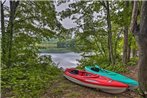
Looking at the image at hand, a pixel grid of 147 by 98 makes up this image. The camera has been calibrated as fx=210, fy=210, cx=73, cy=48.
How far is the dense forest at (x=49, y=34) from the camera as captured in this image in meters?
6.13

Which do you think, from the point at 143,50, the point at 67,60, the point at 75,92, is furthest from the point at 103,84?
the point at 67,60

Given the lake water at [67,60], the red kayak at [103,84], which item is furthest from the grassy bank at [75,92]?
the lake water at [67,60]

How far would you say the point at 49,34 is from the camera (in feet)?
30.1

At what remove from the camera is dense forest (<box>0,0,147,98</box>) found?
20.1ft

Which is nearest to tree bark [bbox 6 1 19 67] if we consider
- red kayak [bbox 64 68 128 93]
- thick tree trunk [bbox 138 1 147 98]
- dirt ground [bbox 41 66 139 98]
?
dirt ground [bbox 41 66 139 98]

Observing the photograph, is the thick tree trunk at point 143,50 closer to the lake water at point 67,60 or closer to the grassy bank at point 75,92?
the grassy bank at point 75,92

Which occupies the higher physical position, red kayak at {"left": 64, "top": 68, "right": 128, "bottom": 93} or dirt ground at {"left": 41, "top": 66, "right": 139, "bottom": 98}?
red kayak at {"left": 64, "top": 68, "right": 128, "bottom": 93}

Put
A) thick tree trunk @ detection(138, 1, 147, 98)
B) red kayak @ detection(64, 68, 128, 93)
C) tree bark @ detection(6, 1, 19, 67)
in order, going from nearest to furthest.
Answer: thick tree trunk @ detection(138, 1, 147, 98) < red kayak @ detection(64, 68, 128, 93) < tree bark @ detection(6, 1, 19, 67)

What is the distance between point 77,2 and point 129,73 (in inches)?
175

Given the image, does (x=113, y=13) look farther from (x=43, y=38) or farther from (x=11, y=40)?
(x=11, y=40)

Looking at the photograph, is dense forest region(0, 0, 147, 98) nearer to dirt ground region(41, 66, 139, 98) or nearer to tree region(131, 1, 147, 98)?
tree region(131, 1, 147, 98)

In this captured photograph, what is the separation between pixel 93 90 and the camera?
6922 millimetres

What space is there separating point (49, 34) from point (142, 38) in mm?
4507

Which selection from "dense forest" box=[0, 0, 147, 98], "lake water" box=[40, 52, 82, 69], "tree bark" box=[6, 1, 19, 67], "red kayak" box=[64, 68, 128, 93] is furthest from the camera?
"lake water" box=[40, 52, 82, 69]
